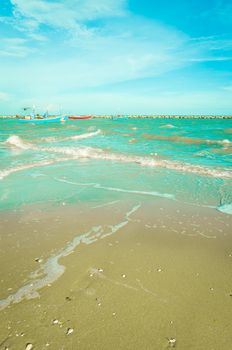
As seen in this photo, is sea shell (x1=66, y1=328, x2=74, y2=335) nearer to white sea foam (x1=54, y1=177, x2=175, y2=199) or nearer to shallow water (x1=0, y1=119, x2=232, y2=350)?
shallow water (x1=0, y1=119, x2=232, y2=350)

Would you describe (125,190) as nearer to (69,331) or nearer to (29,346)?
(69,331)

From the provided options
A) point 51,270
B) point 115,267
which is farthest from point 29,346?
point 115,267

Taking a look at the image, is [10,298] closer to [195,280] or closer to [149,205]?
[195,280]

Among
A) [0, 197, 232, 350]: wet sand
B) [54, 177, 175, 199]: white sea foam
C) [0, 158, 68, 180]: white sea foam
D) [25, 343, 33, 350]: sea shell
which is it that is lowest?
[25, 343, 33, 350]: sea shell

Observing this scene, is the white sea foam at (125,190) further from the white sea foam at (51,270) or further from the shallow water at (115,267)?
the white sea foam at (51,270)

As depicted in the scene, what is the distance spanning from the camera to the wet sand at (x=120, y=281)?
3.23m

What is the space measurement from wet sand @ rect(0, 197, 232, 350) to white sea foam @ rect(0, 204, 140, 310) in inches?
1.5

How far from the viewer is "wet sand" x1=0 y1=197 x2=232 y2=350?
3.23 metres

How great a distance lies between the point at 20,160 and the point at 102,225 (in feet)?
37.0

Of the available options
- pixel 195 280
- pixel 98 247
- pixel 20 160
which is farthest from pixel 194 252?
pixel 20 160

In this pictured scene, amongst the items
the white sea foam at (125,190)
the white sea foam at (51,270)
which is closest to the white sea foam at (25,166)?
the white sea foam at (125,190)

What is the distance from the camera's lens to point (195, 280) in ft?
14.2

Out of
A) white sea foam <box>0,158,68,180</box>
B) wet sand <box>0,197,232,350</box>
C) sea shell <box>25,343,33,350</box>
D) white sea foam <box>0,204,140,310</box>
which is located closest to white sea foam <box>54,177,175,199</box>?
wet sand <box>0,197,232,350</box>

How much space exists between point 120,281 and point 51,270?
129 cm
